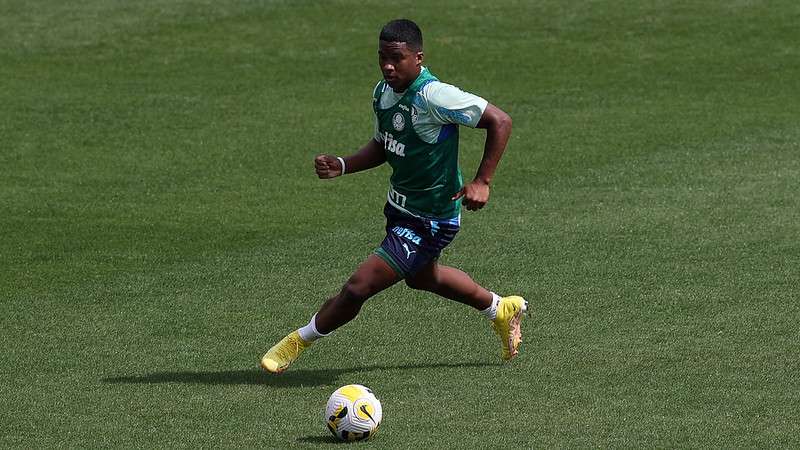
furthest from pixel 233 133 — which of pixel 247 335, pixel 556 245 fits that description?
pixel 247 335

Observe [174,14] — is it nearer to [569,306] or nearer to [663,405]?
[569,306]

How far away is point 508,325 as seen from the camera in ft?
33.6

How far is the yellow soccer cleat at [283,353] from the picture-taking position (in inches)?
388

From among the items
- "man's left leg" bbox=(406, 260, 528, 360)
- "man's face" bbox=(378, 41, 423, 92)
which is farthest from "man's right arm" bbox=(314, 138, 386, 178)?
"man's left leg" bbox=(406, 260, 528, 360)

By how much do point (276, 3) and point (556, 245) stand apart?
530 inches

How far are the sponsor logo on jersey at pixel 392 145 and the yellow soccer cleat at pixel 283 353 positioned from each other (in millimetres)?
1355

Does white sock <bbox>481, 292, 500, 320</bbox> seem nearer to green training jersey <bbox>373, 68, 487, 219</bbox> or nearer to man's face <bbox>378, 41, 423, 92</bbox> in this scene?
green training jersey <bbox>373, 68, 487, 219</bbox>

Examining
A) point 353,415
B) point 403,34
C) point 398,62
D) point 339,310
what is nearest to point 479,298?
point 339,310

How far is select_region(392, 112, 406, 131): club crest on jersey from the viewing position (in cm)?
977

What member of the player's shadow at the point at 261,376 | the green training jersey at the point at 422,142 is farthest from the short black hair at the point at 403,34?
the player's shadow at the point at 261,376

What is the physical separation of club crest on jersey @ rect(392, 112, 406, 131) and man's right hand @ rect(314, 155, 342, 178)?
22.0 inches

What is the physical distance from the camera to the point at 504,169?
16.5m

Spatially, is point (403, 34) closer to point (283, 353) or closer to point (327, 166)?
point (327, 166)

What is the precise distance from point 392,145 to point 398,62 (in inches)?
24.0
